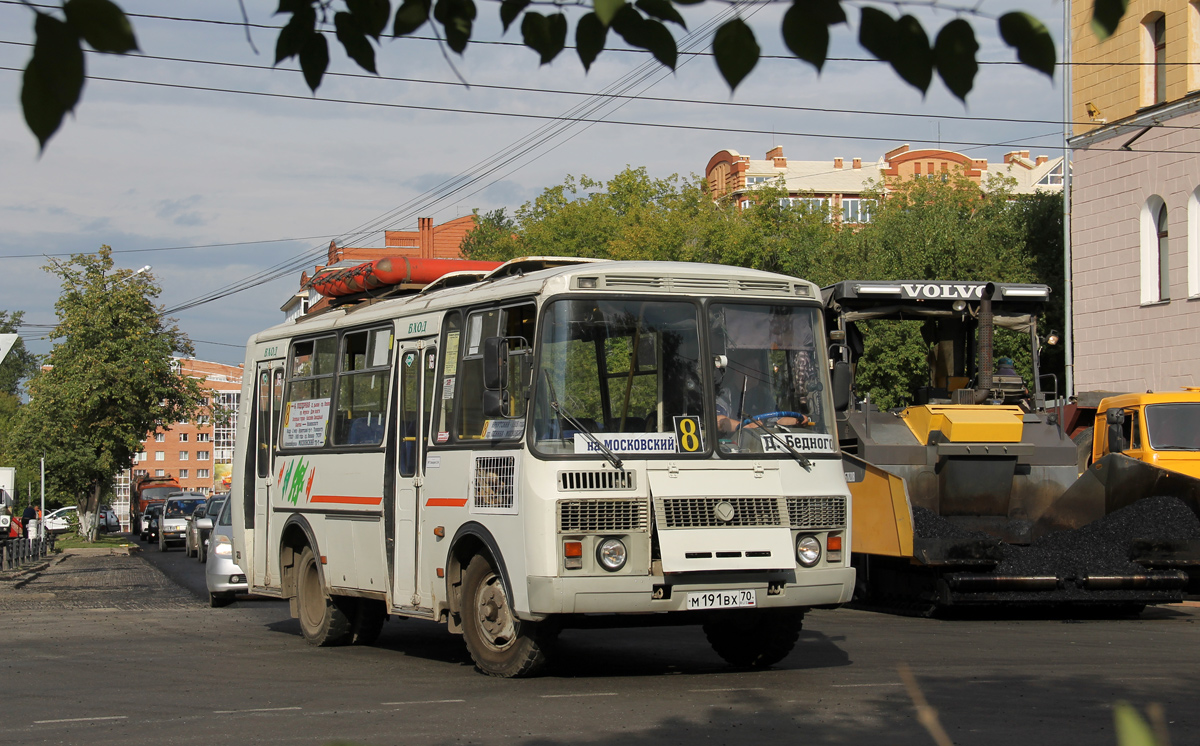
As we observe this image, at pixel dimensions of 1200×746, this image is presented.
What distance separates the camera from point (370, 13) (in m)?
2.95

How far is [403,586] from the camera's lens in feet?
35.5

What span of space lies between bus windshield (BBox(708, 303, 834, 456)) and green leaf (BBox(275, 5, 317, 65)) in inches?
273

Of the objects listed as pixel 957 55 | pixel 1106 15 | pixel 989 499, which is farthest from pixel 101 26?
pixel 989 499

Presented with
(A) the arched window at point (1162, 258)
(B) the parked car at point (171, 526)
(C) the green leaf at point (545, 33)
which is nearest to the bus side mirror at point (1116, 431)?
(A) the arched window at point (1162, 258)

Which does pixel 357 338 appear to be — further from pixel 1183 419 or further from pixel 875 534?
pixel 1183 419

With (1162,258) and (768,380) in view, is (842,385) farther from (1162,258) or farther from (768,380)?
(1162,258)

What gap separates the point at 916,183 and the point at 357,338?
4229 centimetres

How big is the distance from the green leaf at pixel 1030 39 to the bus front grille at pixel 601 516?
6662 millimetres

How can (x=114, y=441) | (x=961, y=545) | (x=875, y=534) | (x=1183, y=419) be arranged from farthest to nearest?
1. (x=114, y=441)
2. (x=1183, y=419)
3. (x=875, y=534)
4. (x=961, y=545)

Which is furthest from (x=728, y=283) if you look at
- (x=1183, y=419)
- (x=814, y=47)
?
(x=1183, y=419)

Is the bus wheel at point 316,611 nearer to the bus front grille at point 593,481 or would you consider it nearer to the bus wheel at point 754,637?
the bus wheel at point 754,637

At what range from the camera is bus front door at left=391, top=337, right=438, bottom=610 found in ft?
35.1

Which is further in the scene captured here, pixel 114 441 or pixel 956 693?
pixel 114 441

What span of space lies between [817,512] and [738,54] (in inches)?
288
